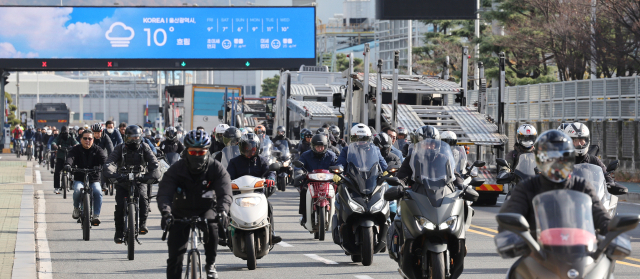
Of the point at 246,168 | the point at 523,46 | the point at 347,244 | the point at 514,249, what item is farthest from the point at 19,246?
the point at 523,46

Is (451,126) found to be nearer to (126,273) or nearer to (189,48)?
(126,273)

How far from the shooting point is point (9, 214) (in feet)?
55.5

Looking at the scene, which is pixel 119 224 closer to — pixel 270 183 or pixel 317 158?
pixel 270 183

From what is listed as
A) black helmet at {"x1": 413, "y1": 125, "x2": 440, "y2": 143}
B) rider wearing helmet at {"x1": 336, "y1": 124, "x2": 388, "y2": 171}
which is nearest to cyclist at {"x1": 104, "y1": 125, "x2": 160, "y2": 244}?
rider wearing helmet at {"x1": 336, "y1": 124, "x2": 388, "y2": 171}

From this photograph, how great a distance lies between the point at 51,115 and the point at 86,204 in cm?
4726

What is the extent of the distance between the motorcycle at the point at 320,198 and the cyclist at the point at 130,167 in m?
2.11

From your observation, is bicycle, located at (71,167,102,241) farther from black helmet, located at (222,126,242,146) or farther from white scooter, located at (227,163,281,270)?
white scooter, located at (227,163,281,270)

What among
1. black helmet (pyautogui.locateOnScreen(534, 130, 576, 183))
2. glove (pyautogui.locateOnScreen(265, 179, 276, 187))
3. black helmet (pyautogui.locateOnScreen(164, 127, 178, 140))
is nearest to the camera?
black helmet (pyautogui.locateOnScreen(534, 130, 576, 183))

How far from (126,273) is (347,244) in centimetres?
245

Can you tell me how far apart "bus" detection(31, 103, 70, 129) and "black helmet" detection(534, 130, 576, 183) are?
5531cm

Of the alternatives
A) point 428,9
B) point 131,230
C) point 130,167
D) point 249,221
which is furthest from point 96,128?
point 428,9

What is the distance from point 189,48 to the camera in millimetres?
38625

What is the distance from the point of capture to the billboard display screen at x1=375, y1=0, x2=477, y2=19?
109 ft

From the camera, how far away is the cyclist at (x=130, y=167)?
11742mm
